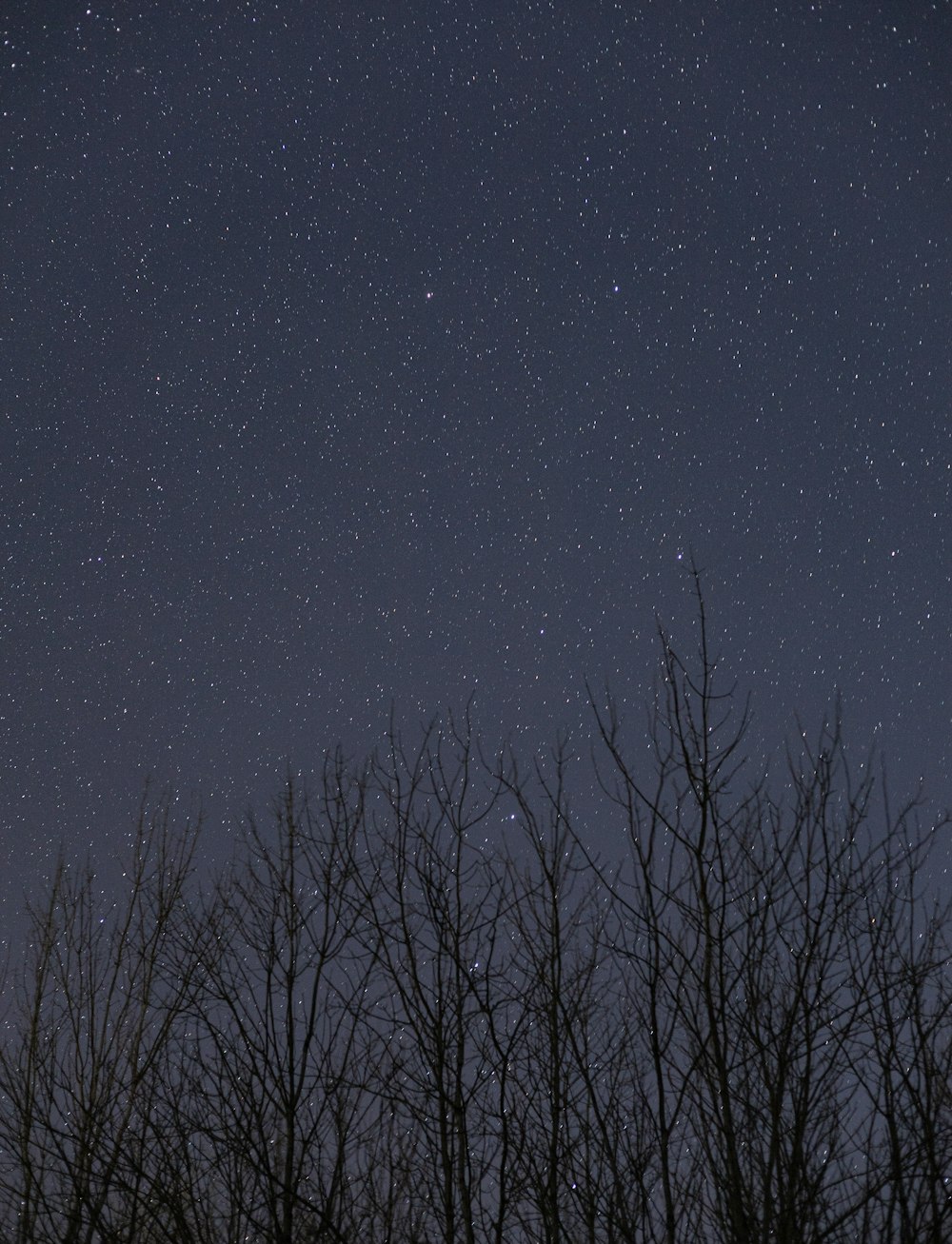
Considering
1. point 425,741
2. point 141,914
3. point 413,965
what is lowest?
point 413,965

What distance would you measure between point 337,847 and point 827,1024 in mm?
2473

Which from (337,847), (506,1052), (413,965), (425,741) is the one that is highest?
(425,741)

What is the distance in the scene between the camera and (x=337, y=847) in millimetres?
5211

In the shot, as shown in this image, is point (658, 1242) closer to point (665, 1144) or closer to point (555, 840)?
point (665, 1144)

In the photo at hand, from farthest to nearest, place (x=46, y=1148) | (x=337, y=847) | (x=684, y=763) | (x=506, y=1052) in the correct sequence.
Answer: (x=337, y=847) → (x=506, y=1052) → (x=684, y=763) → (x=46, y=1148)

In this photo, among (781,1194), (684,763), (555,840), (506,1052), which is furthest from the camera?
(555,840)

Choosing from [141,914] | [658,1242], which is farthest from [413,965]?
[141,914]

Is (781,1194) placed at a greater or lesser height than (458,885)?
lesser

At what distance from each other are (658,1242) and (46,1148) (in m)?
2.14

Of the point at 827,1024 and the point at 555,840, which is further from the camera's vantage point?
the point at 555,840

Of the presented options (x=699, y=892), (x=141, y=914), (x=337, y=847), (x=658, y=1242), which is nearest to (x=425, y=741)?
(x=337, y=847)

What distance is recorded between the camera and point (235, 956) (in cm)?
512

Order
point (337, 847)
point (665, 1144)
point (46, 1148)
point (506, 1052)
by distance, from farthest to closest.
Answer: point (337, 847) < point (506, 1052) < point (46, 1148) < point (665, 1144)

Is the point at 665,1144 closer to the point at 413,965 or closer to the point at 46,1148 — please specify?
the point at 413,965
